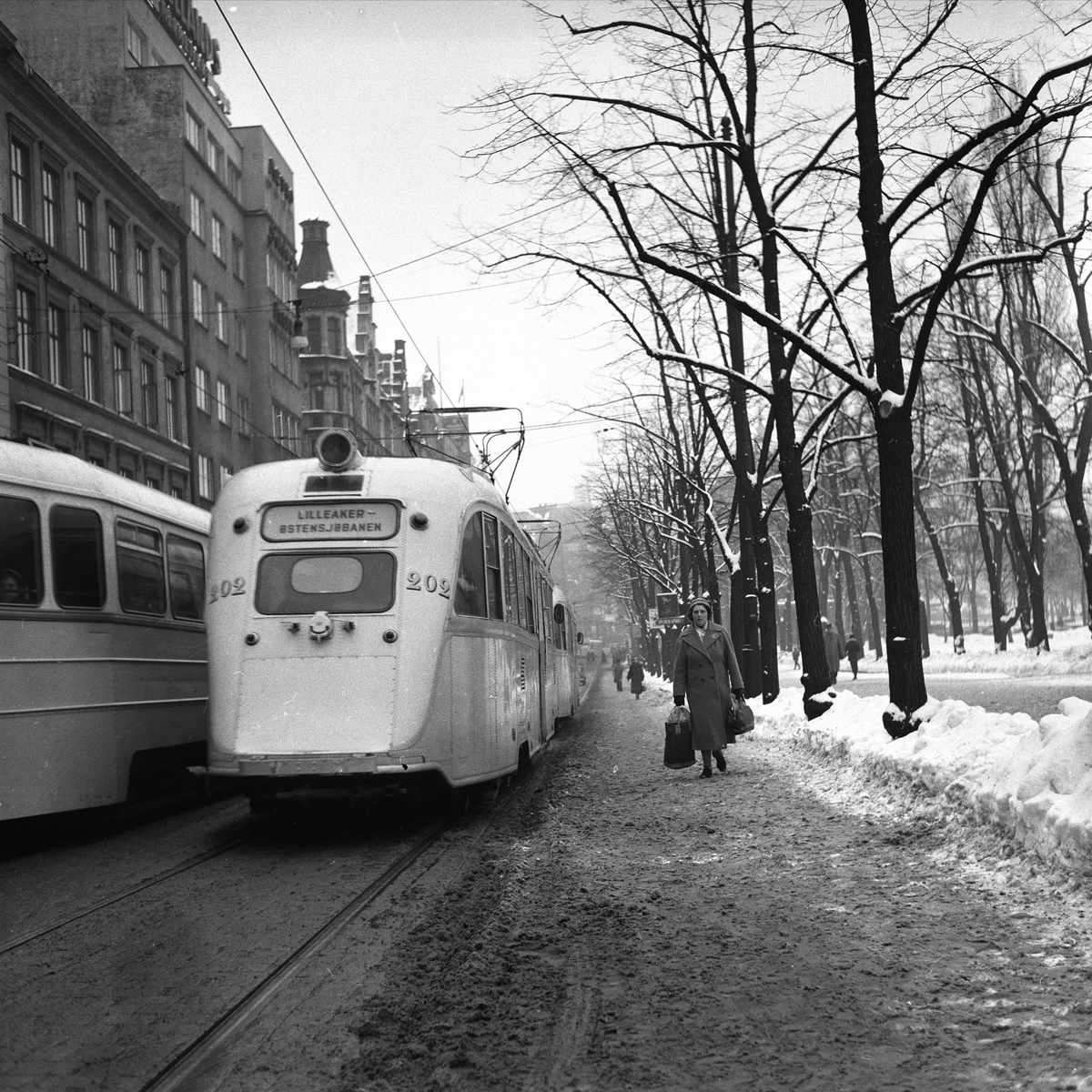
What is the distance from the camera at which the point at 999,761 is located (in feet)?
27.1

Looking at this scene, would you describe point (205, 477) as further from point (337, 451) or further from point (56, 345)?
point (337, 451)

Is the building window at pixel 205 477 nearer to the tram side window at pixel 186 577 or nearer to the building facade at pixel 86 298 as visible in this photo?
the building facade at pixel 86 298

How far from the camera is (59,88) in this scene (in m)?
40.3

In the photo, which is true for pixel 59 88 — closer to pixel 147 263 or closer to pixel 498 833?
pixel 147 263

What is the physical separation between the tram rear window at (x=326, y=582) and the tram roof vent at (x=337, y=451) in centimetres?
72

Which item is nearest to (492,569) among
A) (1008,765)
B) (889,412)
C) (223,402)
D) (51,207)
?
(889,412)

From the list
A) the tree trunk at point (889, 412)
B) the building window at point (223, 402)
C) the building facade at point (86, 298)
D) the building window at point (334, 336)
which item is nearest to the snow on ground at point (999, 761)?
the tree trunk at point (889, 412)

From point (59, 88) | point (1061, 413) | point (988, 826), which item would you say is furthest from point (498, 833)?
point (59, 88)

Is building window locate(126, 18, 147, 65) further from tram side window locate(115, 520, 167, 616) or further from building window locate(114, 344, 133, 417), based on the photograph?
tram side window locate(115, 520, 167, 616)

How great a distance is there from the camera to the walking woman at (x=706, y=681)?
13.1 m

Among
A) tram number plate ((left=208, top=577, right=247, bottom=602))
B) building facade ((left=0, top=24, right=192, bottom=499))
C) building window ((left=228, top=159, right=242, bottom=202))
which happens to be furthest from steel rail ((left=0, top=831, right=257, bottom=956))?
building window ((left=228, top=159, right=242, bottom=202))

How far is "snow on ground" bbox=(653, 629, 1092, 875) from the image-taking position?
6.75m

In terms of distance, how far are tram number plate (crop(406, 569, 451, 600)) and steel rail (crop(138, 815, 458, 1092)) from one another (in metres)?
2.46

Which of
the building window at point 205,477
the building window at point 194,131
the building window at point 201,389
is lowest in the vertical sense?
the building window at point 205,477
